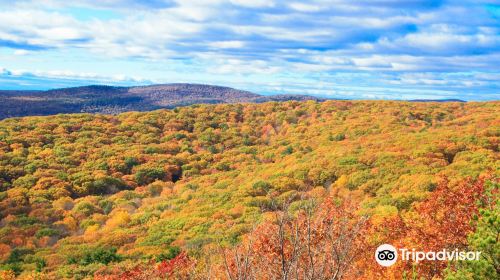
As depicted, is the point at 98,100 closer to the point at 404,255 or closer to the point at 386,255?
the point at 386,255

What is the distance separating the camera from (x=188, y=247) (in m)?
21.1

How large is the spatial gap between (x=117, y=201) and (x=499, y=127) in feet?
95.2

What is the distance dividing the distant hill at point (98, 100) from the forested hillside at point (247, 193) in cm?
7349

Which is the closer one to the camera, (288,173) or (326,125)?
(288,173)

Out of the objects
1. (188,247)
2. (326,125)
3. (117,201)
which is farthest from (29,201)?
(326,125)

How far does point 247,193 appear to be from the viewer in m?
29.8

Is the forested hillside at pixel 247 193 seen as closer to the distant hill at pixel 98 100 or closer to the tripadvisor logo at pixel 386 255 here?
the tripadvisor logo at pixel 386 255

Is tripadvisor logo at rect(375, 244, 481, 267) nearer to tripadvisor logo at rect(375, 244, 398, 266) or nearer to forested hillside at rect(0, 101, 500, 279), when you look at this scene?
tripadvisor logo at rect(375, 244, 398, 266)

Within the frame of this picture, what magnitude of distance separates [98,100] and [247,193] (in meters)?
141

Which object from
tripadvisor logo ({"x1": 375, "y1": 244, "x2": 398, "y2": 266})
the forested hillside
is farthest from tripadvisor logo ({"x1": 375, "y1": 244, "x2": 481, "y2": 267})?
the forested hillside

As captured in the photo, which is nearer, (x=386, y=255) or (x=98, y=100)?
(x=386, y=255)

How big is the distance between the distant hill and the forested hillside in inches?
2893

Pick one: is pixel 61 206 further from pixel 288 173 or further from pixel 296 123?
pixel 296 123

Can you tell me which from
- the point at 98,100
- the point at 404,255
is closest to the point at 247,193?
the point at 404,255
